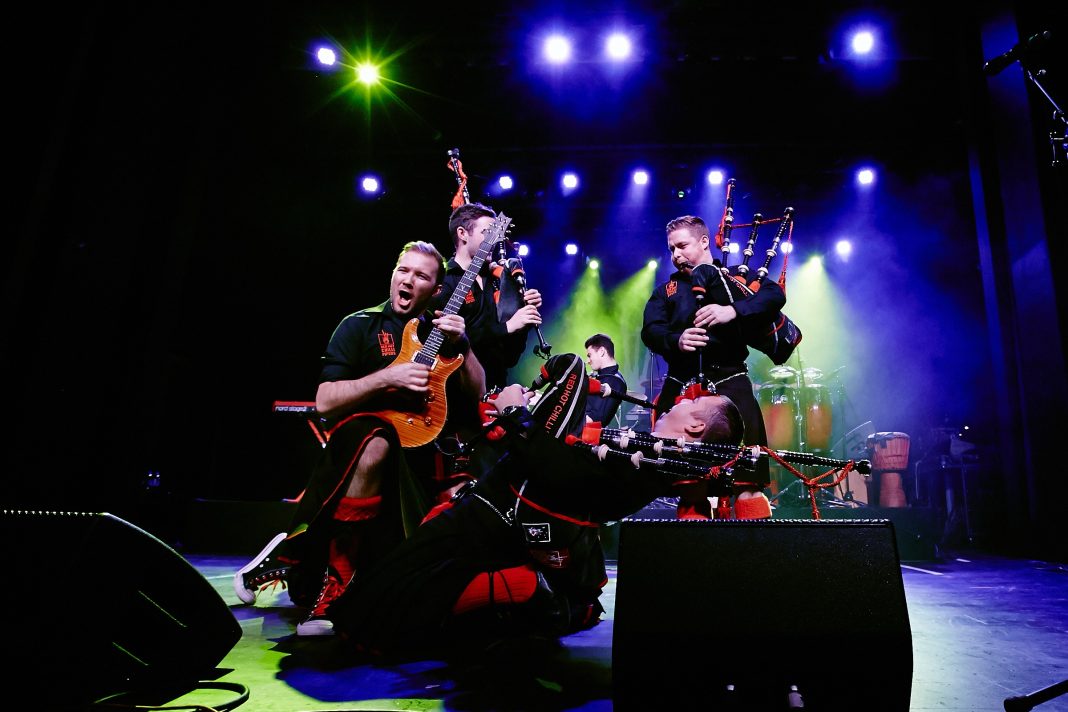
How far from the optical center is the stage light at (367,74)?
7246 millimetres

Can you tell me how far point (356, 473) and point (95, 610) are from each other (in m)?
1.26

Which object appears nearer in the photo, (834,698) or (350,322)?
(834,698)

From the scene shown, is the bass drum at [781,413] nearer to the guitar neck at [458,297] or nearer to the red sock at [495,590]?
the guitar neck at [458,297]

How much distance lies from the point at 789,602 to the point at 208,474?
26.4 ft

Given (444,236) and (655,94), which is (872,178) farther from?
(444,236)

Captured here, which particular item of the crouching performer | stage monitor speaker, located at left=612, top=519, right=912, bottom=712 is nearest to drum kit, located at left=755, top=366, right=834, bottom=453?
the crouching performer

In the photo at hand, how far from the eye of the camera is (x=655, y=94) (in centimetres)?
787

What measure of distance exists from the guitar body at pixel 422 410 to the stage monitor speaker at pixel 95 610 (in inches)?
43.0

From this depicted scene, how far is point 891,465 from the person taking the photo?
24.2 ft

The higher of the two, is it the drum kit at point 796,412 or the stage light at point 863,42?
the stage light at point 863,42

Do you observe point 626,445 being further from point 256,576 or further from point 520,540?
point 256,576

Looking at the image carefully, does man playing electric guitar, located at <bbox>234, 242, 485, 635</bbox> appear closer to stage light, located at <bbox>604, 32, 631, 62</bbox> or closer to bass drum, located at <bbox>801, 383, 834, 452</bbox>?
stage light, located at <bbox>604, 32, 631, 62</bbox>

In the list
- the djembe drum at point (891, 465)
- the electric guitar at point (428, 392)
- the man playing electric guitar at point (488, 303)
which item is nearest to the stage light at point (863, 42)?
the djembe drum at point (891, 465)

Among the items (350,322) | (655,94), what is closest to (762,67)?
(655,94)
